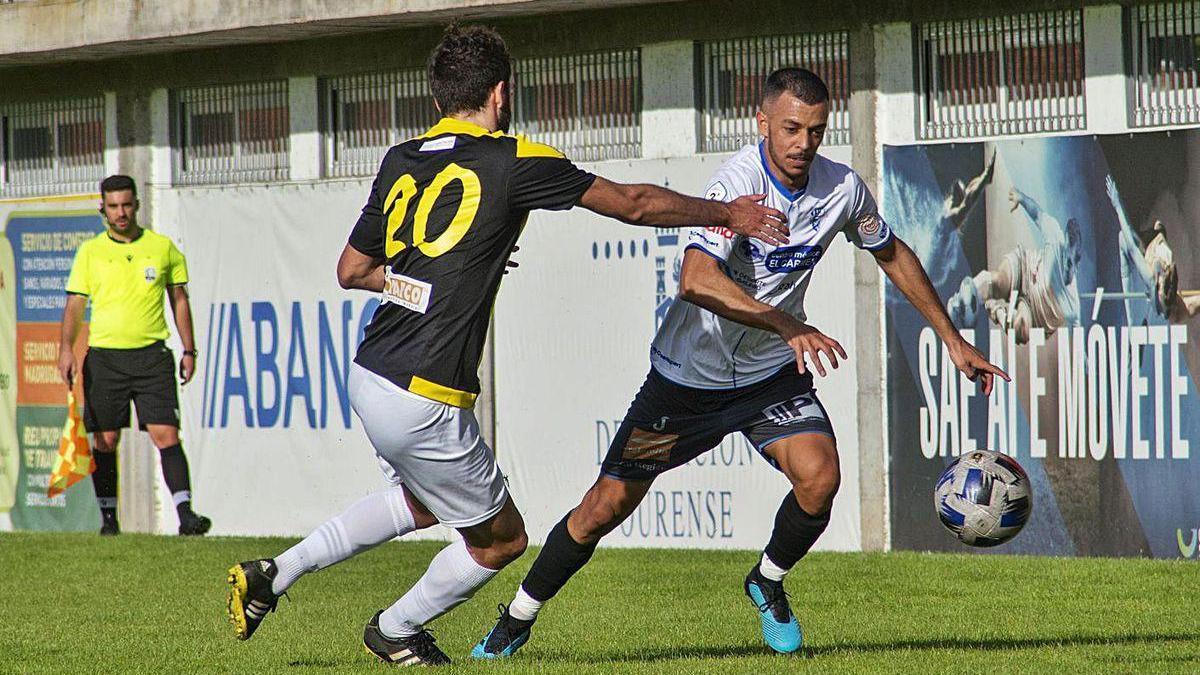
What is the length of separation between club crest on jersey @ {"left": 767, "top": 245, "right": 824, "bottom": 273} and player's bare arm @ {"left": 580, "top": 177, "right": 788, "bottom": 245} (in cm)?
113

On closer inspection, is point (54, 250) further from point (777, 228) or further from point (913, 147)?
point (777, 228)

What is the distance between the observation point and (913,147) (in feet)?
44.1

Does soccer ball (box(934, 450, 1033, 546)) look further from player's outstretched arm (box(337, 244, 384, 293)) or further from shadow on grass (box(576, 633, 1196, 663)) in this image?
player's outstretched arm (box(337, 244, 384, 293))

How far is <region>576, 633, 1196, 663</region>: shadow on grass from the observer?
7926mm

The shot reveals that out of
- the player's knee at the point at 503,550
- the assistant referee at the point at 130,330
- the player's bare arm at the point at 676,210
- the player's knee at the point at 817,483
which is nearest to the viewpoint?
the player's bare arm at the point at 676,210

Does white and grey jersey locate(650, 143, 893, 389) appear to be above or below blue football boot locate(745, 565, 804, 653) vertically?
above

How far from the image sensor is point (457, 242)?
693 centimetres

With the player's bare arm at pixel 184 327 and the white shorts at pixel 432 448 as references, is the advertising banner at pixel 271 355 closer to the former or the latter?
the player's bare arm at pixel 184 327

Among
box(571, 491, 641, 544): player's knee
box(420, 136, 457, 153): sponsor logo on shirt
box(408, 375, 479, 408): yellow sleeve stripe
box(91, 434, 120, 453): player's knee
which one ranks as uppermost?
box(420, 136, 457, 153): sponsor logo on shirt

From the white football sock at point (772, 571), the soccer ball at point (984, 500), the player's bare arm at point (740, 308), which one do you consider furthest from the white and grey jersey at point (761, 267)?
the soccer ball at point (984, 500)

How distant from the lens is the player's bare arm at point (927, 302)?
7.99 m

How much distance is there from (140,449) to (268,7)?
410 cm

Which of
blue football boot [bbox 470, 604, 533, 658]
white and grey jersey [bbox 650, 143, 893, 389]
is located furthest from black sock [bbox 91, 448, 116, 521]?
white and grey jersey [bbox 650, 143, 893, 389]

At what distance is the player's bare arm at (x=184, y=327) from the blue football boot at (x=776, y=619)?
7060 millimetres
